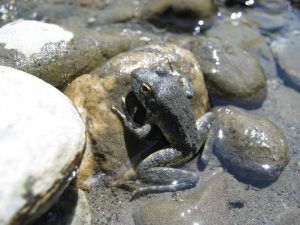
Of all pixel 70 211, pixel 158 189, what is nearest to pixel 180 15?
pixel 158 189

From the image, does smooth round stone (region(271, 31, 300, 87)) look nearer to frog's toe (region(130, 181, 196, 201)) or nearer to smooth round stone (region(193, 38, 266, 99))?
smooth round stone (region(193, 38, 266, 99))

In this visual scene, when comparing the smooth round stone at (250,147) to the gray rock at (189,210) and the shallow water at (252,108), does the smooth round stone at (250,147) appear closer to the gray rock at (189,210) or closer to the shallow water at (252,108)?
the shallow water at (252,108)

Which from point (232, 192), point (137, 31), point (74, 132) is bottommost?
point (232, 192)

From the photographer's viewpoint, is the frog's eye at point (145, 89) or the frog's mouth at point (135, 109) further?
the frog's mouth at point (135, 109)

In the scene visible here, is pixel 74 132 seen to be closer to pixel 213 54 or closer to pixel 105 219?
pixel 105 219

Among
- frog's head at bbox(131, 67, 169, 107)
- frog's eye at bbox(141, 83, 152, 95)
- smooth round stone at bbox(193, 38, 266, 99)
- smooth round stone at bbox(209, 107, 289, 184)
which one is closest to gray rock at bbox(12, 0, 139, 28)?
smooth round stone at bbox(193, 38, 266, 99)

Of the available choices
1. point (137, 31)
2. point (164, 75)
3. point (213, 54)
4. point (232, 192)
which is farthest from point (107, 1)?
point (232, 192)

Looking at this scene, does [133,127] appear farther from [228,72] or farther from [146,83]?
[228,72]

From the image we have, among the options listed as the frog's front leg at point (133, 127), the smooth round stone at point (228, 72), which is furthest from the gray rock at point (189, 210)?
the smooth round stone at point (228, 72)
